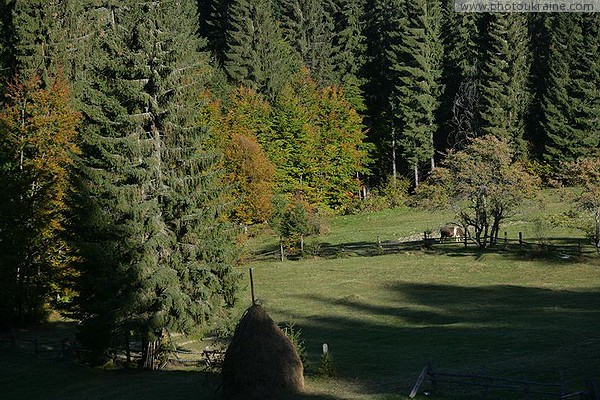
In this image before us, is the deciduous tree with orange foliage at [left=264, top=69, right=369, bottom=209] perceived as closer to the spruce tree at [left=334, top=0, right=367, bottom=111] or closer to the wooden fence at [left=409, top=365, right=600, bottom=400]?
the spruce tree at [left=334, top=0, right=367, bottom=111]

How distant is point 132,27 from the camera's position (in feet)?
99.3

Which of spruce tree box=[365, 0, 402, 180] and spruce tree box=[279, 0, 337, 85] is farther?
spruce tree box=[279, 0, 337, 85]

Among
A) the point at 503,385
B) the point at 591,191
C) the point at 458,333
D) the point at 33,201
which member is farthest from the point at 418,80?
the point at 503,385

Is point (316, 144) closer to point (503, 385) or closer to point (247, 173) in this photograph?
point (247, 173)

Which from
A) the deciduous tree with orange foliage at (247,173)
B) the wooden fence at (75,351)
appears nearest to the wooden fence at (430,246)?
the deciduous tree with orange foliage at (247,173)

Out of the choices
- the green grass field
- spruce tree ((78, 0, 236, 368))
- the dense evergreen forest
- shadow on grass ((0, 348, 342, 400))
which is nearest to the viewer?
the green grass field

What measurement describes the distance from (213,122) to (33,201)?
83.7 ft

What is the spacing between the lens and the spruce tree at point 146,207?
28266mm

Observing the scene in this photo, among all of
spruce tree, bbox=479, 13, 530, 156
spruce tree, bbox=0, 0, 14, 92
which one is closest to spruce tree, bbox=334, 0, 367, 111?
spruce tree, bbox=479, 13, 530, 156

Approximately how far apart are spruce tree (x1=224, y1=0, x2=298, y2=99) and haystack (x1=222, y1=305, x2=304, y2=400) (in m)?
58.5

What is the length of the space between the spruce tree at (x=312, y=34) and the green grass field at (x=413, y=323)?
3816 cm

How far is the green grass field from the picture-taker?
23.2 m

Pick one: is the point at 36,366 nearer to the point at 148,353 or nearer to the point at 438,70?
the point at 148,353

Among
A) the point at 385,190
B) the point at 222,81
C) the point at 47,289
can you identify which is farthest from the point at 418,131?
the point at 47,289
